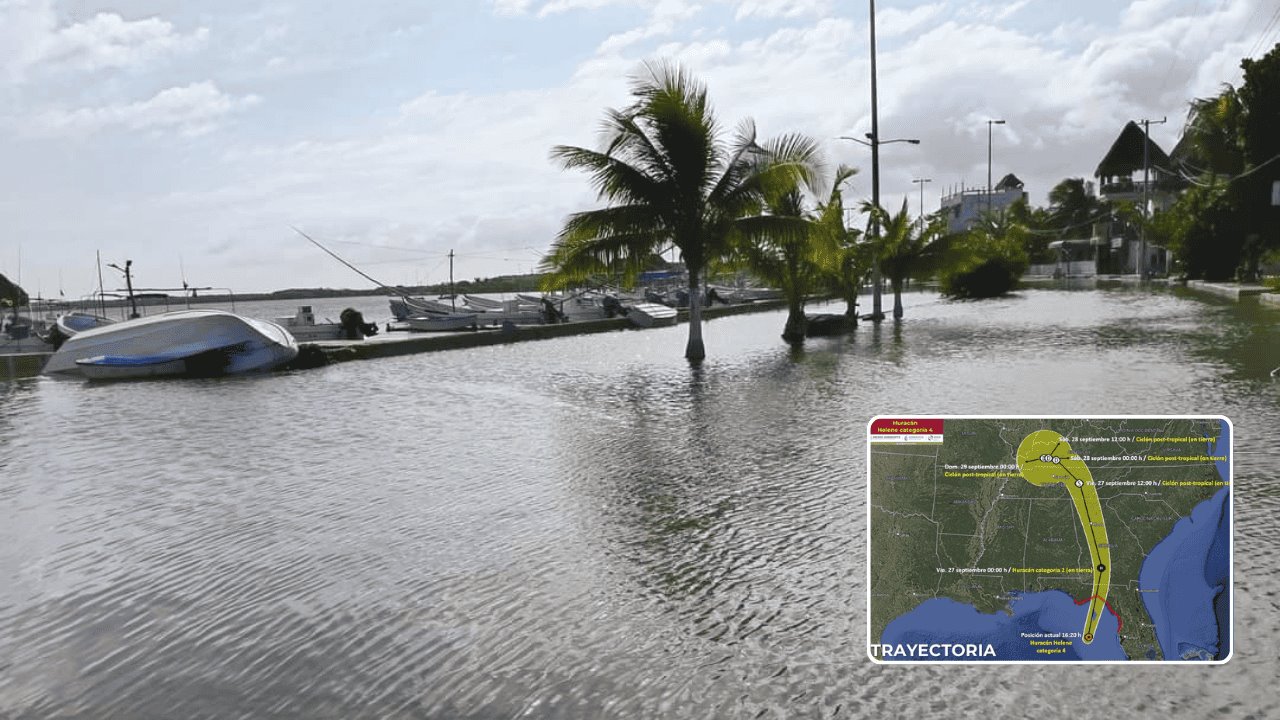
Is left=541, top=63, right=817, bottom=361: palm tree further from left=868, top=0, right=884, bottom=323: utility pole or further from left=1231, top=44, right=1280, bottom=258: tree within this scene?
left=1231, top=44, right=1280, bottom=258: tree

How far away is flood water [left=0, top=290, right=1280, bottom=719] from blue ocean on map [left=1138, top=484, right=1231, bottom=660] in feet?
1.84

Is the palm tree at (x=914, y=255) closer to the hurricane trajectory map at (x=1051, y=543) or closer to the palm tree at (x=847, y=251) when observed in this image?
the palm tree at (x=847, y=251)

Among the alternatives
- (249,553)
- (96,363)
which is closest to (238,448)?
(249,553)

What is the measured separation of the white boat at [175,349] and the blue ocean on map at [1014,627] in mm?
17609

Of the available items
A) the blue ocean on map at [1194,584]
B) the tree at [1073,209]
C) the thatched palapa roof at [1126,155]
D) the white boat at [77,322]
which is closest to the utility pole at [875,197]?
the blue ocean on map at [1194,584]

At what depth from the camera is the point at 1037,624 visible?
2.97 meters

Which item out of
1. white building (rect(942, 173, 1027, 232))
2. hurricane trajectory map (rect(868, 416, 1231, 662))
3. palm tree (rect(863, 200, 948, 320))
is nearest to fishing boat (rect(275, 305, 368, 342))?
palm tree (rect(863, 200, 948, 320))

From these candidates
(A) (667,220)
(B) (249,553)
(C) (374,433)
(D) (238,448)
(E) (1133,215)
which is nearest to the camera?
(B) (249,553)

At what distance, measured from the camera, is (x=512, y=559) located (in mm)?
5516

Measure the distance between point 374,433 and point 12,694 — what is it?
661 cm

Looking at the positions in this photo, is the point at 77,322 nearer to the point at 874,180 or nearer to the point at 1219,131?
the point at 874,180

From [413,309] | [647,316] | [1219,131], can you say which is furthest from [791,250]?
[1219,131]

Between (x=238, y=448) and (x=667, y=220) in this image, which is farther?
(x=667, y=220)

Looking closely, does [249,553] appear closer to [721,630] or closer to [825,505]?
[721,630]
